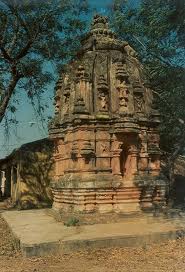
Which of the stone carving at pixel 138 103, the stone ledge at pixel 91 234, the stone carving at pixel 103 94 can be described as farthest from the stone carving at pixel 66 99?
the stone ledge at pixel 91 234

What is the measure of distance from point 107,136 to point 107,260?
4919 mm

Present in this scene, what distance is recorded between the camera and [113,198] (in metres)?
11.6

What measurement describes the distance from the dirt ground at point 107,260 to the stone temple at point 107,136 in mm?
2960

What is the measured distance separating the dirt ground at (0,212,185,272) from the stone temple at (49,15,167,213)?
2960 millimetres

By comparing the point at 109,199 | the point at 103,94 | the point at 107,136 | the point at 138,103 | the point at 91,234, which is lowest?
the point at 91,234

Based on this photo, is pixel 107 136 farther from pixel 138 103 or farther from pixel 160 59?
pixel 160 59

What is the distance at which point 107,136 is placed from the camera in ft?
39.8

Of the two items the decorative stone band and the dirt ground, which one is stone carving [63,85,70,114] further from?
the dirt ground

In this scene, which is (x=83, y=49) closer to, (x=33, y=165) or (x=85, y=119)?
(x=85, y=119)

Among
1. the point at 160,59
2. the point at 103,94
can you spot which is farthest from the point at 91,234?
the point at 160,59

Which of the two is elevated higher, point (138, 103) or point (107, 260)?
point (138, 103)

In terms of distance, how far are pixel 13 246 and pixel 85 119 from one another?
4.37 meters

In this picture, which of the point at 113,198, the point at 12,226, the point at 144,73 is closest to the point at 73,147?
the point at 113,198

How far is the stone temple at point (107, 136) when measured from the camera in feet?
38.1
